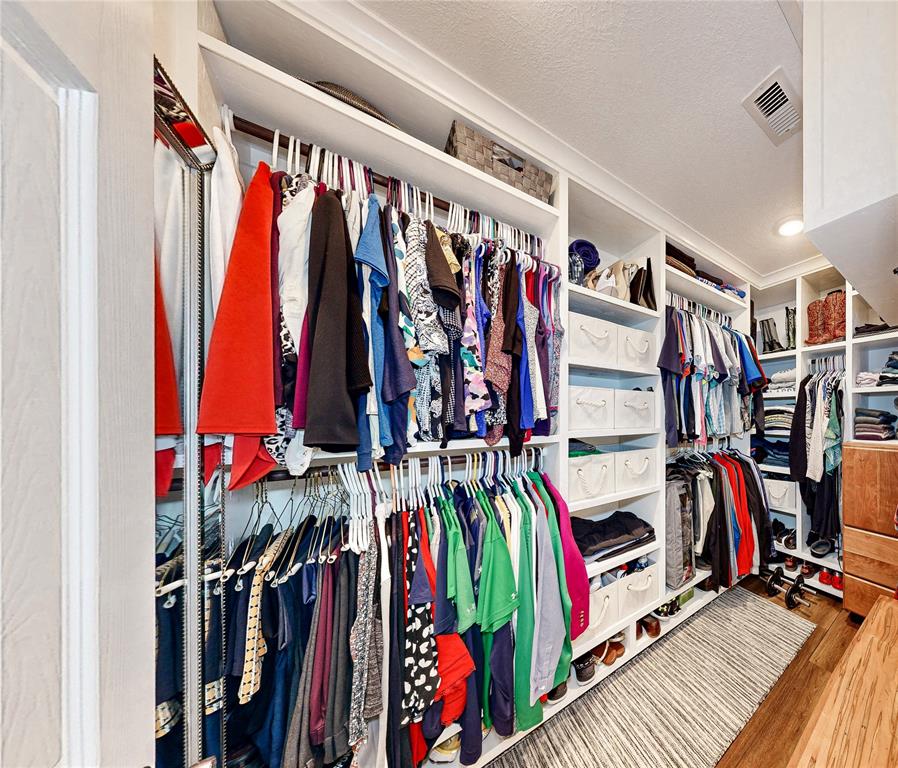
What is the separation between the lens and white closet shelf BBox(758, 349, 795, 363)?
7.59ft

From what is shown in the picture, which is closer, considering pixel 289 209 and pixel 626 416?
pixel 289 209

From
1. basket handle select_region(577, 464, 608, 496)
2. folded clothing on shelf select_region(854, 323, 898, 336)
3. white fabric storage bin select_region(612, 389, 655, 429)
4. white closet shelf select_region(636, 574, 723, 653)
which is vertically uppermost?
folded clothing on shelf select_region(854, 323, 898, 336)

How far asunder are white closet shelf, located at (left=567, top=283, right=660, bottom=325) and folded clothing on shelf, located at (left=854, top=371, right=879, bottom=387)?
152 cm

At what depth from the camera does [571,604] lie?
1160 mm

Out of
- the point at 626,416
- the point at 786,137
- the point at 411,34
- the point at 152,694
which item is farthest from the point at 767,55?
the point at 152,694

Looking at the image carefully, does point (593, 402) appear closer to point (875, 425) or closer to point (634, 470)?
point (634, 470)

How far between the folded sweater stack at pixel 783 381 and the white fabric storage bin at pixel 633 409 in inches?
62.1

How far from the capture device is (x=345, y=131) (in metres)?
0.96

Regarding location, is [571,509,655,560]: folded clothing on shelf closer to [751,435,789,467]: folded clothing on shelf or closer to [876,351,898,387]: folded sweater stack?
[751,435,789,467]: folded clothing on shelf

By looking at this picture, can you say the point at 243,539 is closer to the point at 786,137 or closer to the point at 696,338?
the point at 696,338

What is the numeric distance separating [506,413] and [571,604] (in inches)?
29.7

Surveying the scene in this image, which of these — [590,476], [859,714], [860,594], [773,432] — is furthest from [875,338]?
[859,714]

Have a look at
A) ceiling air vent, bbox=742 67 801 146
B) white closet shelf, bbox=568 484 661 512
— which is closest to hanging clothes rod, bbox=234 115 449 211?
ceiling air vent, bbox=742 67 801 146

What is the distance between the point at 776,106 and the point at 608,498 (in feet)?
5.23
